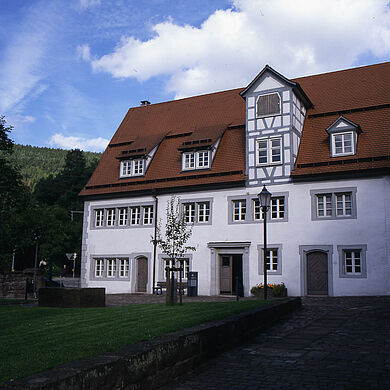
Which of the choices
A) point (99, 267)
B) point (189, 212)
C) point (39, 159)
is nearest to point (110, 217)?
point (99, 267)

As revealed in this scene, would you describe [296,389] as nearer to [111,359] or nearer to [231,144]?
[111,359]

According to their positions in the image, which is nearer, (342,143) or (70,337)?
(70,337)

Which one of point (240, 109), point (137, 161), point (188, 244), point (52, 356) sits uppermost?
point (240, 109)

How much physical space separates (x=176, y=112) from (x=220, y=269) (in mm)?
12103

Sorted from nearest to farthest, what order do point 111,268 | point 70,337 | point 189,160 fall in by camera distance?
point 70,337 < point 189,160 < point 111,268

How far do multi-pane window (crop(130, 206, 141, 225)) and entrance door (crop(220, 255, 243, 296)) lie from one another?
19.9 ft

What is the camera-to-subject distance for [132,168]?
30.1 m

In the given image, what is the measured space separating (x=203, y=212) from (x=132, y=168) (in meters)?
5.98

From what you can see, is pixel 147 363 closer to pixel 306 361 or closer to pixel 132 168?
pixel 306 361

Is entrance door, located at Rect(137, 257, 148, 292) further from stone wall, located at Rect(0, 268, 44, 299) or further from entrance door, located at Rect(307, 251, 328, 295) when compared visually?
entrance door, located at Rect(307, 251, 328, 295)

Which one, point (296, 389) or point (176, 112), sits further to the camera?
point (176, 112)

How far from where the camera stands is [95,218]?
30969 mm

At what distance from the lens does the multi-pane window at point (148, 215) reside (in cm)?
2859

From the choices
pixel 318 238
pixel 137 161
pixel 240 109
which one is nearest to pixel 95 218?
pixel 137 161
